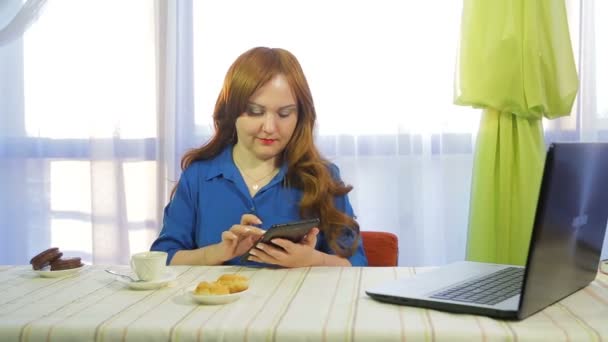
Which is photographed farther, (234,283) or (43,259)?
(43,259)

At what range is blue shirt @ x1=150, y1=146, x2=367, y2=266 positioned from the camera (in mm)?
1988

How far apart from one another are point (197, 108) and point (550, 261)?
2.10m

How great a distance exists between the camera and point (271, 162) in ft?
6.67

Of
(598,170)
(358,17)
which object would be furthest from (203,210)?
(358,17)

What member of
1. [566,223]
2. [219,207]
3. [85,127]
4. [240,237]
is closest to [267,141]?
[219,207]

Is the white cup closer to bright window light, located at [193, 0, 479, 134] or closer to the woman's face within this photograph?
the woman's face

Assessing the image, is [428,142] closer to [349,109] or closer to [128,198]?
[349,109]

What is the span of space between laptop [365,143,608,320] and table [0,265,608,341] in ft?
0.08

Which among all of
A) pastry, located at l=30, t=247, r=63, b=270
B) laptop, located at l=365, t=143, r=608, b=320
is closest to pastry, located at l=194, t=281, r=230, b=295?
laptop, located at l=365, t=143, r=608, b=320

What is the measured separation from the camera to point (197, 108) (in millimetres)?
3055

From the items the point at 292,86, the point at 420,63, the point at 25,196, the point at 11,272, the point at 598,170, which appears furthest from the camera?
the point at 25,196

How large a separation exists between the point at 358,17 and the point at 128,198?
1.24 m

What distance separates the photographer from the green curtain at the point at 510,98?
Result: 8.63 feet

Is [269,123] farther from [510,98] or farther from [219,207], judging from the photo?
[510,98]
